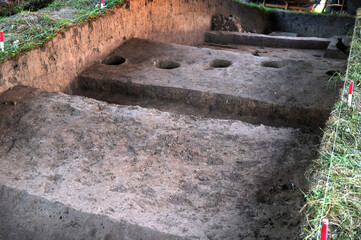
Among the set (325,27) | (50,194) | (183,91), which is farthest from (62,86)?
(325,27)

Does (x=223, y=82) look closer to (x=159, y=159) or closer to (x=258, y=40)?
(x=159, y=159)

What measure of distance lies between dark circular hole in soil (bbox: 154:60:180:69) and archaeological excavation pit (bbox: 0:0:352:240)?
20 millimetres

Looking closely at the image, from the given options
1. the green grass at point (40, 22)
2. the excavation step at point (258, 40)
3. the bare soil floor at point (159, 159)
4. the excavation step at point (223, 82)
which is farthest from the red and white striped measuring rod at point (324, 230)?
the excavation step at point (258, 40)

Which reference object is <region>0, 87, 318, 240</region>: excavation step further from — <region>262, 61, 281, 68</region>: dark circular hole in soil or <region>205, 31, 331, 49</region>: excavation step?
<region>205, 31, 331, 49</region>: excavation step

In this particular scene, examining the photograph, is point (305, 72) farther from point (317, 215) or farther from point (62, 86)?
point (317, 215)

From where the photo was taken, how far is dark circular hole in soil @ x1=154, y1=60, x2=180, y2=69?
6062mm

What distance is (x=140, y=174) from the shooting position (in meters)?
3.19

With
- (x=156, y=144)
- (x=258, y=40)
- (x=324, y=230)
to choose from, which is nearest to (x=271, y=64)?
(x=156, y=144)

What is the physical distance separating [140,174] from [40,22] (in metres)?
3.01

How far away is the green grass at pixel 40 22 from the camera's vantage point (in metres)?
4.62

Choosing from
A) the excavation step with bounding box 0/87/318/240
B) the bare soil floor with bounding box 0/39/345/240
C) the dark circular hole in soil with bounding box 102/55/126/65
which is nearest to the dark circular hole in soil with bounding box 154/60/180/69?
the dark circular hole in soil with bounding box 102/55/126/65

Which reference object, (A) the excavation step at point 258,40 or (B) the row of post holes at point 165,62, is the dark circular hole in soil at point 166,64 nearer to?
(B) the row of post holes at point 165,62

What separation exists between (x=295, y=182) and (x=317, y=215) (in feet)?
3.67

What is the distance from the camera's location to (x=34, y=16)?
5.33m
